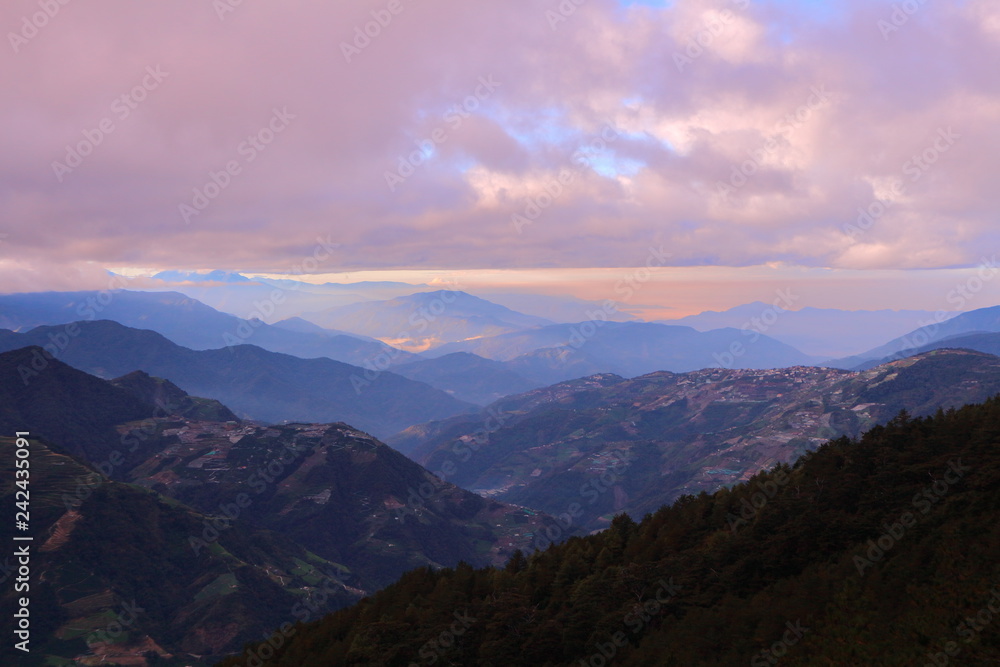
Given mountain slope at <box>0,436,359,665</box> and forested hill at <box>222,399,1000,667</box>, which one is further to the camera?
mountain slope at <box>0,436,359,665</box>

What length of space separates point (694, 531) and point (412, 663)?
1394 inches

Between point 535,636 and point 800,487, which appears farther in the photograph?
point 800,487

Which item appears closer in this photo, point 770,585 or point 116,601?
point 770,585

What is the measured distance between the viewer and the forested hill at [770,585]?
43.6 meters

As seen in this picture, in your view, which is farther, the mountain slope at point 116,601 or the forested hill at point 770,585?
the mountain slope at point 116,601

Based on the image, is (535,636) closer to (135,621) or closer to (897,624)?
(897,624)

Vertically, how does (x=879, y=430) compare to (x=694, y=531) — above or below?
above

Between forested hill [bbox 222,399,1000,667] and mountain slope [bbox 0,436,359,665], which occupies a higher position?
forested hill [bbox 222,399,1000,667]

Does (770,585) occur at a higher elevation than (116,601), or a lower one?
higher

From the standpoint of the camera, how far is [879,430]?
73.2 meters

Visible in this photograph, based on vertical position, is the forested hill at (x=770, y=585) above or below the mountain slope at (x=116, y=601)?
above

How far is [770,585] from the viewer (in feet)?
185

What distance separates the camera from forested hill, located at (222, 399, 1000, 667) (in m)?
43.6

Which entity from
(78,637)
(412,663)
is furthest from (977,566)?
(78,637)
